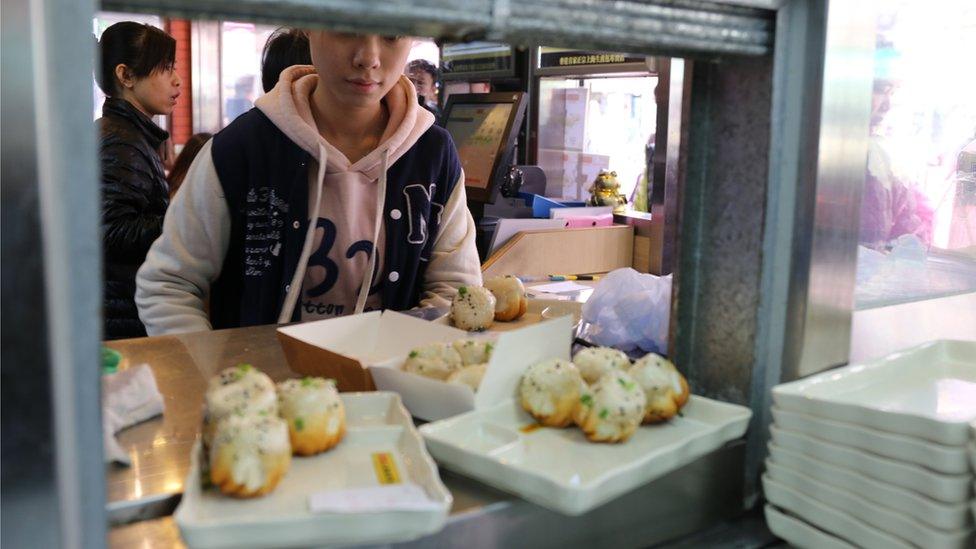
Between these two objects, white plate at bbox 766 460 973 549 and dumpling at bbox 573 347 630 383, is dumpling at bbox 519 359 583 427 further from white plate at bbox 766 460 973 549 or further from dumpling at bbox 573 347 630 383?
white plate at bbox 766 460 973 549

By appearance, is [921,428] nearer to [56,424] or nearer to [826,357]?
[826,357]

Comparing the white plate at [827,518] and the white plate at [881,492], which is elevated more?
the white plate at [881,492]

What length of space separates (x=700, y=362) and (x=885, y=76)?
0.46 metres

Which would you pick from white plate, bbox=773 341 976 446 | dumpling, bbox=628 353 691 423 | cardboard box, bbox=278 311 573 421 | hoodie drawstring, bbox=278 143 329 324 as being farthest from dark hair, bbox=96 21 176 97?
white plate, bbox=773 341 976 446

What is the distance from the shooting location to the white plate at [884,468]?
88 cm

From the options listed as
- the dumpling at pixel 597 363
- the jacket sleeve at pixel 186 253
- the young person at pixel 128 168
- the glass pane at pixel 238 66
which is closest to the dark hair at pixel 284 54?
the young person at pixel 128 168

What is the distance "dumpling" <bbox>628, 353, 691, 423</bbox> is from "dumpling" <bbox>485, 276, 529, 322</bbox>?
702mm

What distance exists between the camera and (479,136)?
3.84 m

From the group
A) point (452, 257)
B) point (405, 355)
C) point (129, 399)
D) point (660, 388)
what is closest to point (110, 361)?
point (129, 399)

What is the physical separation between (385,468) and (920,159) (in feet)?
3.42

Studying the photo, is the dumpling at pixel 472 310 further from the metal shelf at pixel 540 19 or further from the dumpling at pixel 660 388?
the metal shelf at pixel 540 19

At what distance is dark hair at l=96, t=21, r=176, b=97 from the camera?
3.13 meters

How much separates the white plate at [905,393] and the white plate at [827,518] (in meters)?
0.10

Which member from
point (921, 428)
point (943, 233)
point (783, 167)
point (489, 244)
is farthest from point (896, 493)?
point (489, 244)
